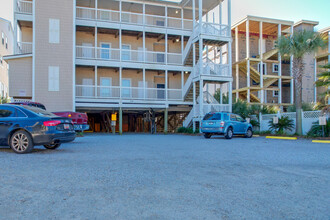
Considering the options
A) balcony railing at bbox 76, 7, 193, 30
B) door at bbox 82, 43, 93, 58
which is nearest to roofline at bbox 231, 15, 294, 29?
balcony railing at bbox 76, 7, 193, 30

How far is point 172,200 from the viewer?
4336 millimetres

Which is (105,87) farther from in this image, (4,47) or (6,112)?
(4,47)

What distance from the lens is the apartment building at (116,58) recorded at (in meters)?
22.1

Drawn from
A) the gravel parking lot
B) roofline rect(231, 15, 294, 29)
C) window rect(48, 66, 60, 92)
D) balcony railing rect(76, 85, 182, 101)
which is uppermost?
roofline rect(231, 15, 294, 29)

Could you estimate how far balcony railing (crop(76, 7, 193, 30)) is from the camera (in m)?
24.8

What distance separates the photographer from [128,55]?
86.0 feet

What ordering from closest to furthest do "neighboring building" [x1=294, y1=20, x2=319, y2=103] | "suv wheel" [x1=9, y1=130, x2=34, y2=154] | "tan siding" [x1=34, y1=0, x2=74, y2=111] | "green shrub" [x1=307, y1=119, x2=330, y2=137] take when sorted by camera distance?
"suv wheel" [x1=9, y1=130, x2=34, y2=154] < "green shrub" [x1=307, y1=119, x2=330, y2=137] < "tan siding" [x1=34, y1=0, x2=74, y2=111] < "neighboring building" [x1=294, y1=20, x2=319, y2=103]

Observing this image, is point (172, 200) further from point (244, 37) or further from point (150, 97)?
point (244, 37)

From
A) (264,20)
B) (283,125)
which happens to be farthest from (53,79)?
(264,20)

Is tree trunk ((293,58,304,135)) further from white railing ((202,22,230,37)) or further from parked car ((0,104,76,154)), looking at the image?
Result: parked car ((0,104,76,154))

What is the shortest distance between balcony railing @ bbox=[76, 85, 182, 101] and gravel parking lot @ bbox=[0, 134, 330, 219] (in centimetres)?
1669

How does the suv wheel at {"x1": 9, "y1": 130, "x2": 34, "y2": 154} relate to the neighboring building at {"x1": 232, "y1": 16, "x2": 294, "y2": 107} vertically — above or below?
below

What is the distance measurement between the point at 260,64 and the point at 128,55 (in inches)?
561

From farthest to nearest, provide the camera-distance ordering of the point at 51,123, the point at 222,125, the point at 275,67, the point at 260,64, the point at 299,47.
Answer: the point at 275,67
the point at 260,64
the point at 299,47
the point at 222,125
the point at 51,123
